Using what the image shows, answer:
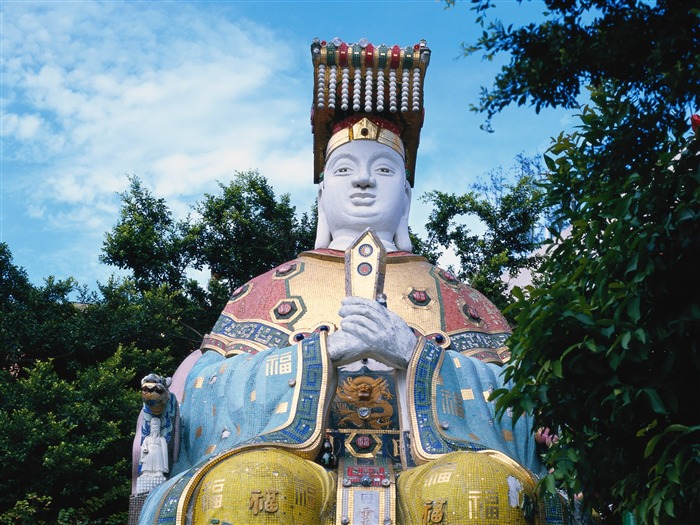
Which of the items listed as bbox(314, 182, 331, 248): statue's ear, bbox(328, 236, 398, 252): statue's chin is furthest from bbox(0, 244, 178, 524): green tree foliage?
bbox(328, 236, 398, 252): statue's chin

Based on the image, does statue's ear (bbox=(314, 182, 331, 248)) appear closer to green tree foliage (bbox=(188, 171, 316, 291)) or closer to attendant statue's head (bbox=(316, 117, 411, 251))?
attendant statue's head (bbox=(316, 117, 411, 251))

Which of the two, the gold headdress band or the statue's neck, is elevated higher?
the gold headdress band

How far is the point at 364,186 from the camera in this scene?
805 centimetres

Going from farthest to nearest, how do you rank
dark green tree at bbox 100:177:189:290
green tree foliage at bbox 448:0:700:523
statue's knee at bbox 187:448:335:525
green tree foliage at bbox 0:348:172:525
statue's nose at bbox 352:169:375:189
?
dark green tree at bbox 100:177:189:290 < green tree foliage at bbox 0:348:172:525 < statue's nose at bbox 352:169:375:189 < statue's knee at bbox 187:448:335:525 < green tree foliage at bbox 448:0:700:523

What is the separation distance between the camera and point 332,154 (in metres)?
8.25

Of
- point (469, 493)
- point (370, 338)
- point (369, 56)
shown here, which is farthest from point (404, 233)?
point (469, 493)

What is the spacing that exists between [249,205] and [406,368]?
20.2ft

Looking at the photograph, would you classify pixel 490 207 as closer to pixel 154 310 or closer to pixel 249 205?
pixel 249 205

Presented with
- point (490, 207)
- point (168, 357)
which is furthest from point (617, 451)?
point (490, 207)

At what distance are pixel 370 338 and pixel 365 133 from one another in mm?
2429

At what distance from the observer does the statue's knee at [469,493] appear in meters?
5.26

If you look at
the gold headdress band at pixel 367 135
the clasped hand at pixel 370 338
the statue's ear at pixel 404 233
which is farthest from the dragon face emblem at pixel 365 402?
the gold headdress band at pixel 367 135

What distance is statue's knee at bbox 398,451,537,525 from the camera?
526cm

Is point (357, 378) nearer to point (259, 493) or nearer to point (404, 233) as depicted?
point (259, 493)
